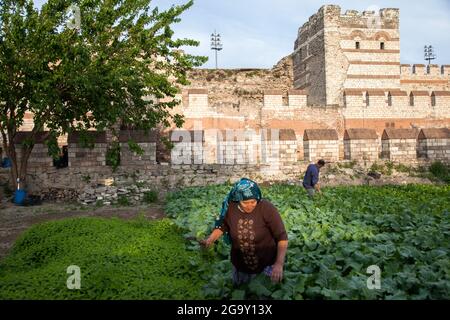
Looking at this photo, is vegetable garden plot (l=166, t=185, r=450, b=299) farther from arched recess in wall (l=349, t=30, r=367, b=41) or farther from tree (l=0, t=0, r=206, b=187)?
arched recess in wall (l=349, t=30, r=367, b=41)

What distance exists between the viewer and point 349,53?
2403cm

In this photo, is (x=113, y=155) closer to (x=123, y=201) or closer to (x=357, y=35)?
(x=123, y=201)

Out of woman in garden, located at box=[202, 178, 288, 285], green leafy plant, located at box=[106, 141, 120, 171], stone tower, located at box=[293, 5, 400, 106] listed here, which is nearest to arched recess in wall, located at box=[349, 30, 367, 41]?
stone tower, located at box=[293, 5, 400, 106]

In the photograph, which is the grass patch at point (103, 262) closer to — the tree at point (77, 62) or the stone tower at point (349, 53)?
the tree at point (77, 62)

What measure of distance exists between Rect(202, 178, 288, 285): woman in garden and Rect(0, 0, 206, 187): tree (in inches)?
326

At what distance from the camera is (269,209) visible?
4.26 meters

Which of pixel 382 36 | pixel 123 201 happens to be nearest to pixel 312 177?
pixel 123 201

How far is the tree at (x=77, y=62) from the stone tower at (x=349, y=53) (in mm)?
12203

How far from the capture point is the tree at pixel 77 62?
11391mm

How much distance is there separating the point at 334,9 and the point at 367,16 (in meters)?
2.22

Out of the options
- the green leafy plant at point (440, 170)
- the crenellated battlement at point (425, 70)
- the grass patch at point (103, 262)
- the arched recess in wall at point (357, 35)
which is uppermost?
the arched recess in wall at point (357, 35)

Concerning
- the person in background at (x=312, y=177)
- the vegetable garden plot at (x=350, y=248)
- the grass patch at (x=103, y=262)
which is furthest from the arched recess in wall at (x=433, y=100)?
the grass patch at (x=103, y=262)

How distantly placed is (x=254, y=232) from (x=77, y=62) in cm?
923
